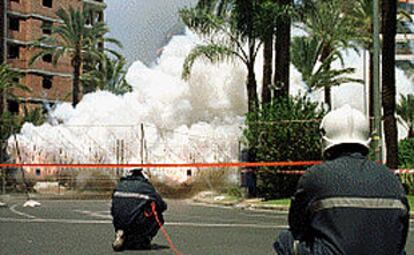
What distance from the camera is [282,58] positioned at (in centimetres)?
2969

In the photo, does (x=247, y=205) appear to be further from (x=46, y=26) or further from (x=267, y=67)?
(x=46, y=26)

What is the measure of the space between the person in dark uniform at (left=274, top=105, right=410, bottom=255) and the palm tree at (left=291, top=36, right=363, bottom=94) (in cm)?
4366

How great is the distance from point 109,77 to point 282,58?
4099cm

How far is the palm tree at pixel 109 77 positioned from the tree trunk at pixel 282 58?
123 ft

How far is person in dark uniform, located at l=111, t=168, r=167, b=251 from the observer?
37.0ft

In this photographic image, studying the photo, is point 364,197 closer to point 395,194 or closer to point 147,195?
point 395,194

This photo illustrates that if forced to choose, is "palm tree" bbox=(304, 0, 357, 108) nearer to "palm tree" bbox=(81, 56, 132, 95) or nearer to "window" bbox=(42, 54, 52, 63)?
"palm tree" bbox=(81, 56, 132, 95)

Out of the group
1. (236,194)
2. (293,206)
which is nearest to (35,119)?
(236,194)

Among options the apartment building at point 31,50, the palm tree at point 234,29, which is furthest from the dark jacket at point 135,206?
the apartment building at point 31,50

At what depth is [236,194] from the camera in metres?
32.0

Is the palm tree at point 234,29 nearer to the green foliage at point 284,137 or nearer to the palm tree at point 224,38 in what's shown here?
the palm tree at point 224,38

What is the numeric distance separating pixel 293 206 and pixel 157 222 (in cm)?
782

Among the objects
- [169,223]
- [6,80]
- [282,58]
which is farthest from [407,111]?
[169,223]

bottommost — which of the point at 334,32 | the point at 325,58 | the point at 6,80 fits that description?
the point at 6,80
